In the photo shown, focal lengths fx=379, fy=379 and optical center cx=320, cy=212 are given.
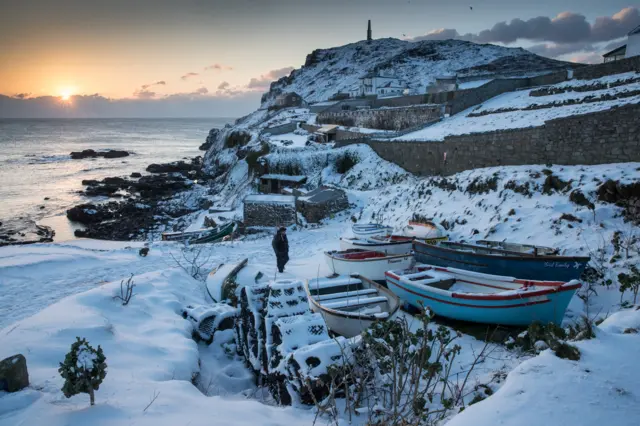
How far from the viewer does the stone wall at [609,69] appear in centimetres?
2036

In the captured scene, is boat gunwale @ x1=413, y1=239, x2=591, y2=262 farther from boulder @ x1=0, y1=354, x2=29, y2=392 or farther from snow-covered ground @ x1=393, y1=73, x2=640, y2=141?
boulder @ x1=0, y1=354, x2=29, y2=392

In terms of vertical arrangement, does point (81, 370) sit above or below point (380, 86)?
below

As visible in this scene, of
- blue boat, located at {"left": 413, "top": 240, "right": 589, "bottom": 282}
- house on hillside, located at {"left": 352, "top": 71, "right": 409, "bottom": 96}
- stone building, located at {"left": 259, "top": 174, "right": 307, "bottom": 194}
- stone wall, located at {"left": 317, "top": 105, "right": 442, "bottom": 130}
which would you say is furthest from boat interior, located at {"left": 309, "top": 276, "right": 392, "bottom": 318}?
house on hillside, located at {"left": 352, "top": 71, "right": 409, "bottom": 96}

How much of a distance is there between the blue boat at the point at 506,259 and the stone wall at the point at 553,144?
452cm

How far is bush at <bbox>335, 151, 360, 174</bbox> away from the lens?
26.6 m

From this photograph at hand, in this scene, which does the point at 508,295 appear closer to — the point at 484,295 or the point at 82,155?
the point at 484,295

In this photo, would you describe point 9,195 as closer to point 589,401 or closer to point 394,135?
point 394,135

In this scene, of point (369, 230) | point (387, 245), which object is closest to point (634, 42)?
point (369, 230)

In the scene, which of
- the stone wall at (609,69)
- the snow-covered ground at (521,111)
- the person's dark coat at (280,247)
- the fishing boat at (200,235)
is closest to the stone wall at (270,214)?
the fishing boat at (200,235)

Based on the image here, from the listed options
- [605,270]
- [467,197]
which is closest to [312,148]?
[467,197]

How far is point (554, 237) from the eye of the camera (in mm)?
10094

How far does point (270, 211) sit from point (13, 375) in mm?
17009

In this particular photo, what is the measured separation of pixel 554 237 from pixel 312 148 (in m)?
22.5

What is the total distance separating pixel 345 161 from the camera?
27.2m
